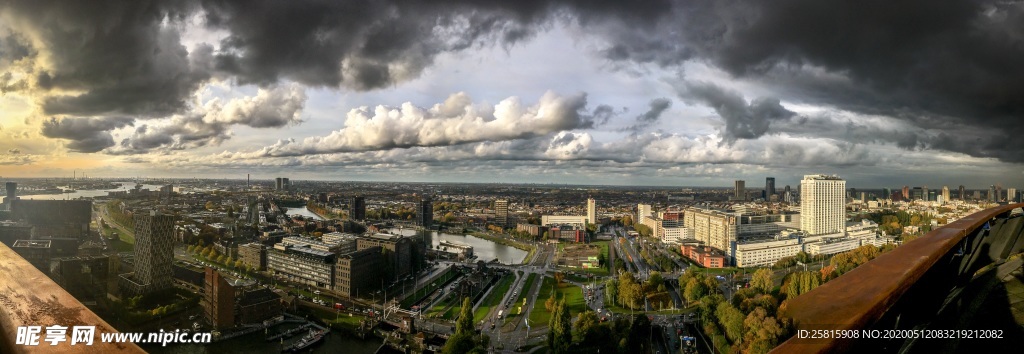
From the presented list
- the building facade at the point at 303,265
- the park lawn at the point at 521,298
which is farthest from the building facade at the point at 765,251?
the building facade at the point at 303,265

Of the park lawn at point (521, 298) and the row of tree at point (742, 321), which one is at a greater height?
the row of tree at point (742, 321)

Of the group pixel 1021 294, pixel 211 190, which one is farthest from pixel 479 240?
pixel 1021 294

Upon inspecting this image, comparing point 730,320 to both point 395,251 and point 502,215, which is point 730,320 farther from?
point 502,215

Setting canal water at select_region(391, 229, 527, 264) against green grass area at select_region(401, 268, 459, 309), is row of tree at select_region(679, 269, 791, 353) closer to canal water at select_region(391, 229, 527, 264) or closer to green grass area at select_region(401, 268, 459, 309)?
green grass area at select_region(401, 268, 459, 309)

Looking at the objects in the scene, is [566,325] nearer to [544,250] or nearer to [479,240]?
[544,250]

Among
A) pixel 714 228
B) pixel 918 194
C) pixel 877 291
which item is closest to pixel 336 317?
pixel 877 291

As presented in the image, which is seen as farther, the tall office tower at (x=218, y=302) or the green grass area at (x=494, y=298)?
the green grass area at (x=494, y=298)

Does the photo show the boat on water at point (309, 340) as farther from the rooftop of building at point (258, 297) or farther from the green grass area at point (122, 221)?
the green grass area at point (122, 221)
